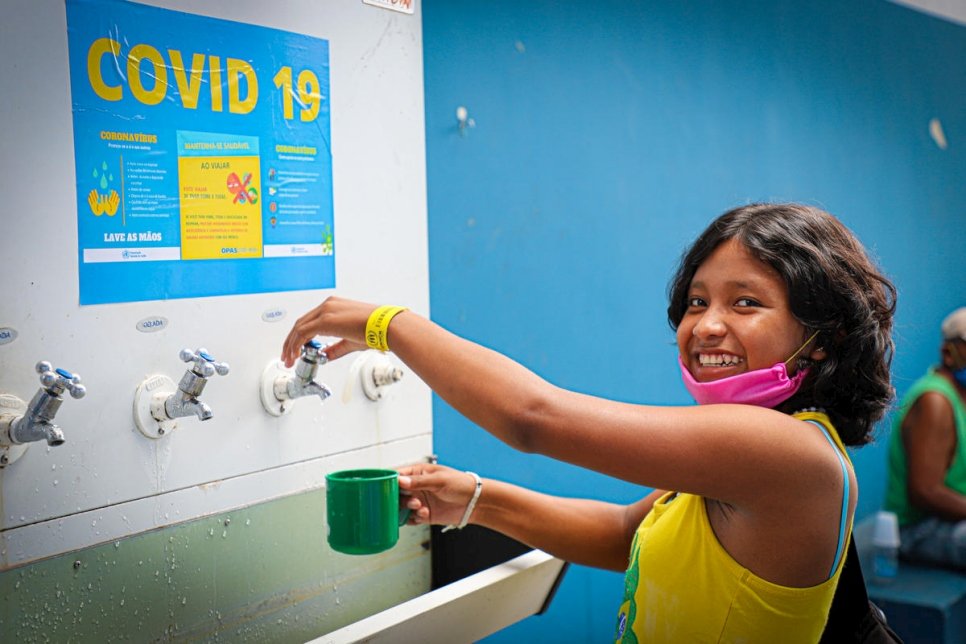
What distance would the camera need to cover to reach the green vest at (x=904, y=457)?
3.31 meters

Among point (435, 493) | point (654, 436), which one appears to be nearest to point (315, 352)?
point (435, 493)

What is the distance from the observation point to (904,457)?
11.3 feet

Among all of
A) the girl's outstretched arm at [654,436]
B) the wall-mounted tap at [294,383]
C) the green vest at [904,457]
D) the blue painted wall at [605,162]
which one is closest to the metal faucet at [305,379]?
the wall-mounted tap at [294,383]

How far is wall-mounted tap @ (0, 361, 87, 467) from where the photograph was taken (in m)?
1.15

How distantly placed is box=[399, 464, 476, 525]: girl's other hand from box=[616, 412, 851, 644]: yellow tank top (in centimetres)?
31

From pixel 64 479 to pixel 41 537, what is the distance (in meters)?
0.08

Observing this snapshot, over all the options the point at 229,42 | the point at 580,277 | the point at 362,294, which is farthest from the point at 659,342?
the point at 229,42

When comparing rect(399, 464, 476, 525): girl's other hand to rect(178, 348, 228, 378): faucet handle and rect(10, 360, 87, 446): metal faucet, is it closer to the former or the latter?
rect(178, 348, 228, 378): faucet handle

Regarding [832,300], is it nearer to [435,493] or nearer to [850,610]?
[850,610]

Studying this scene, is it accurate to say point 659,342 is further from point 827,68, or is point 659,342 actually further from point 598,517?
point 827,68

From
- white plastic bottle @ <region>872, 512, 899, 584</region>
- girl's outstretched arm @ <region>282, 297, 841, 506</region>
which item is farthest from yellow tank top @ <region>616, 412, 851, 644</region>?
white plastic bottle @ <region>872, 512, 899, 584</region>

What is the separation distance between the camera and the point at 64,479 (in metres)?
1.27

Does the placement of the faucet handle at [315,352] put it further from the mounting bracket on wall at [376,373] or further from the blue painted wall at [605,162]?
the blue painted wall at [605,162]

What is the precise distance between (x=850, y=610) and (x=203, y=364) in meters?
0.96
